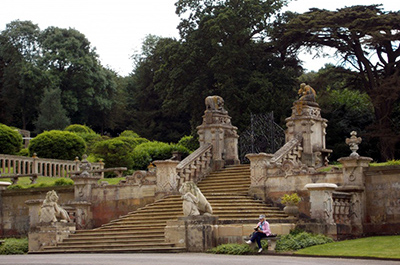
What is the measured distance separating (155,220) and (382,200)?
7.46 metres

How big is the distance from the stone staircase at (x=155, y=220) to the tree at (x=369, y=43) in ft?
39.8

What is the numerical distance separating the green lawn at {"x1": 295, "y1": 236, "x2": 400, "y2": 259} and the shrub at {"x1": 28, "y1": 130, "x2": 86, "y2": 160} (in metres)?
23.3

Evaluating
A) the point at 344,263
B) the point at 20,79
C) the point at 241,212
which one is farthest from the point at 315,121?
the point at 20,79

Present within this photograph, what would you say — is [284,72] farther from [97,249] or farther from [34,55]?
[34,55]

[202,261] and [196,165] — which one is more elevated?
[196,165]

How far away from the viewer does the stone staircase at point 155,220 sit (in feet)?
72.7

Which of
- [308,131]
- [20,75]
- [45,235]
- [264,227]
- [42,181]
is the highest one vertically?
[20,75]

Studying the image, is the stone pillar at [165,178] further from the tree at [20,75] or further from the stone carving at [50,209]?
the tree at [20,75]

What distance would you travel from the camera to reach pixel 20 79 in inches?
2496

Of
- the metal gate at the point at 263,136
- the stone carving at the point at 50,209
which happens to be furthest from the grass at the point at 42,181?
the metal gate at the point at 263,136

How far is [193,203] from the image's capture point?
21.3m

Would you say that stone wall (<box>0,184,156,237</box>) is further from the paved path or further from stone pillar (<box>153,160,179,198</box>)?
the paved path

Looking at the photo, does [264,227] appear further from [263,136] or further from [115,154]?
[115,154]

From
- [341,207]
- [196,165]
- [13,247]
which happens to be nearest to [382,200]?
[341,207]
